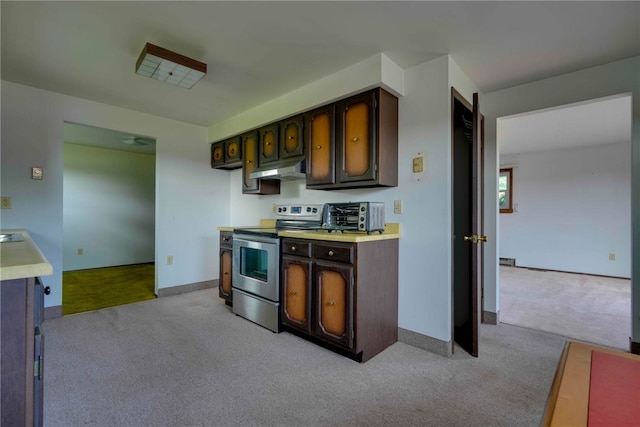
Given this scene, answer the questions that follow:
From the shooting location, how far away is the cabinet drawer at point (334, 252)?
2.10 m

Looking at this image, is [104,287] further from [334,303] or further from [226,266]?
[334,303]

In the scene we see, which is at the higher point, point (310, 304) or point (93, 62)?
point (93, 62)

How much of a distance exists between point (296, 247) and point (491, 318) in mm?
2071

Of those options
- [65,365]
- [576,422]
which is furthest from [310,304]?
[576,422]

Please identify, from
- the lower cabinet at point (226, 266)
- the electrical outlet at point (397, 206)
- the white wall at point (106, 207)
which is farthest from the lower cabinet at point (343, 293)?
the white wall at point (106, 207)

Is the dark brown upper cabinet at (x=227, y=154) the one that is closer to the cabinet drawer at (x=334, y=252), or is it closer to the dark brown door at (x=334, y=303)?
the cabinet drawer at (x=334, y=252)

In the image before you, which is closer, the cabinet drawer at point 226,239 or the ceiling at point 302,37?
the ceiling at point 302,37

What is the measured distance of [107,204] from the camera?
18.2 ft

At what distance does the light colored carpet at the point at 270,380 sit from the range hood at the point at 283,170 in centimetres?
148

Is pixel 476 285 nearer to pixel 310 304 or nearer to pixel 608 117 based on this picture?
pixel 310 304

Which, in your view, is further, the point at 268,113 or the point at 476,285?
the point at 268,113

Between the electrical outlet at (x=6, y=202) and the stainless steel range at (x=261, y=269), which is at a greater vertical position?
the electrical outlet at (x=6, y=202)

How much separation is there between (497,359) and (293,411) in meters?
1.57

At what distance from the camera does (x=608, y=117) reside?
3.68 metres
